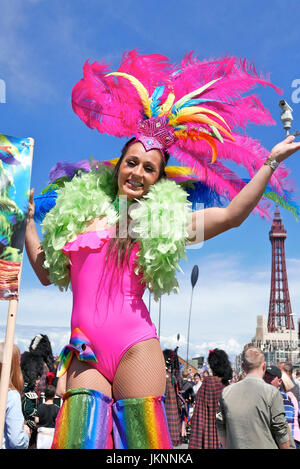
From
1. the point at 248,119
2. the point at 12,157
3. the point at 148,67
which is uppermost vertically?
the point at 148,67

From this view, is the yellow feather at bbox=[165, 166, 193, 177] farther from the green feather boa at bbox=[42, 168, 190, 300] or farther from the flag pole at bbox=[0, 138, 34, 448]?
the flag pole at bbox=[0, 138, 34, 448]

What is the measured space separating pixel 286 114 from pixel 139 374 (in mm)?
1279

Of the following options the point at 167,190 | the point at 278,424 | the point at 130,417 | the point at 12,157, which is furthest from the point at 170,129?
the point at 278,424

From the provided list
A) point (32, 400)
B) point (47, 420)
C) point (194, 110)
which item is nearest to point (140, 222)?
point (194, 110)

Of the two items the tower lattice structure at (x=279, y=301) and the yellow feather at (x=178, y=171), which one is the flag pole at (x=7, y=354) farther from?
the tower lattice structure at (x=279, y=301)

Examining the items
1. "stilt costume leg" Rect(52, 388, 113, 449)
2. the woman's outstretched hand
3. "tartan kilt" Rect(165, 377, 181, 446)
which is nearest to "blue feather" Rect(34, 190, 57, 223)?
"stilt costume leg" Rect(52, 388, 113, 449)

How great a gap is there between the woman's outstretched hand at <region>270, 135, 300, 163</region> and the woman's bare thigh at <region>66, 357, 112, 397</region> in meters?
1.16

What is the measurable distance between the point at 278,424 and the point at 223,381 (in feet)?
9.39

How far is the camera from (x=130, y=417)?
1790mm

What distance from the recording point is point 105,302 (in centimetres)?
199

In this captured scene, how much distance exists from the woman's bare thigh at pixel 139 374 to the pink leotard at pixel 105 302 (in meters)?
0.03

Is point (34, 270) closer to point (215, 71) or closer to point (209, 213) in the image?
point (209, 213)

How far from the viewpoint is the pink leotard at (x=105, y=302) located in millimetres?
1918

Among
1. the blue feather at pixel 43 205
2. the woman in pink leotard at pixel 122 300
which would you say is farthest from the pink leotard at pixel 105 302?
the blue feather at pixel 43 205
